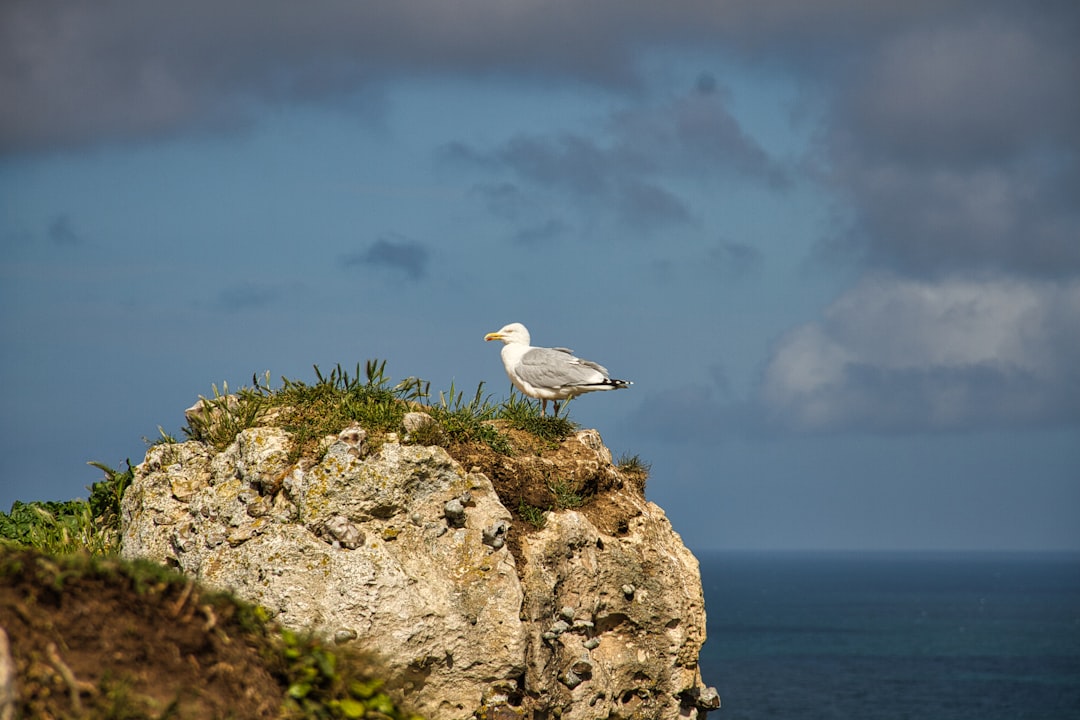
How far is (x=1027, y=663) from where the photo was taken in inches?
4481

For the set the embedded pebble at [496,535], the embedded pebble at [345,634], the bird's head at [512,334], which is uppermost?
the bird's head at [512,334]

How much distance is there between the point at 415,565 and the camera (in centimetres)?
1339

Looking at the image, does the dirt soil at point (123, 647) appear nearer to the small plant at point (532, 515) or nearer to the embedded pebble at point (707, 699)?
the small plant at point (532, 515)

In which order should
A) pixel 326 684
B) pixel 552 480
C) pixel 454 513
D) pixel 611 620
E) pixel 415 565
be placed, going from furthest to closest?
pixel 552 480, pixel 611 620, pixel 454 513, pixel 415 565, pixel 326 684

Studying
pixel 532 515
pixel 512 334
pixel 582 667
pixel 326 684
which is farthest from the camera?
pixel 512 334

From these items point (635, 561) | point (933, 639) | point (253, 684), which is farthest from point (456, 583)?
point (933, 639)

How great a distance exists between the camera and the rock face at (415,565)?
13.0 m

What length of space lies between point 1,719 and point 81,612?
4.06 ft

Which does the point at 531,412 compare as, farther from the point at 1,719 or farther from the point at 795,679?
the point at 795,679

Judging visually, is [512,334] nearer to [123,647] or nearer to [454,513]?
[454,513]

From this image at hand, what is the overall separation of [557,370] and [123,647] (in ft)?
29.3

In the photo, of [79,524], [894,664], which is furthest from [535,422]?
[894,664]

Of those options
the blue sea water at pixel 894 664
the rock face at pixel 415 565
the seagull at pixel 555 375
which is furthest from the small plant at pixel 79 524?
the blue sea water at pixel 894 664

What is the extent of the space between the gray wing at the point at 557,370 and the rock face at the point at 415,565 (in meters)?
2.47
